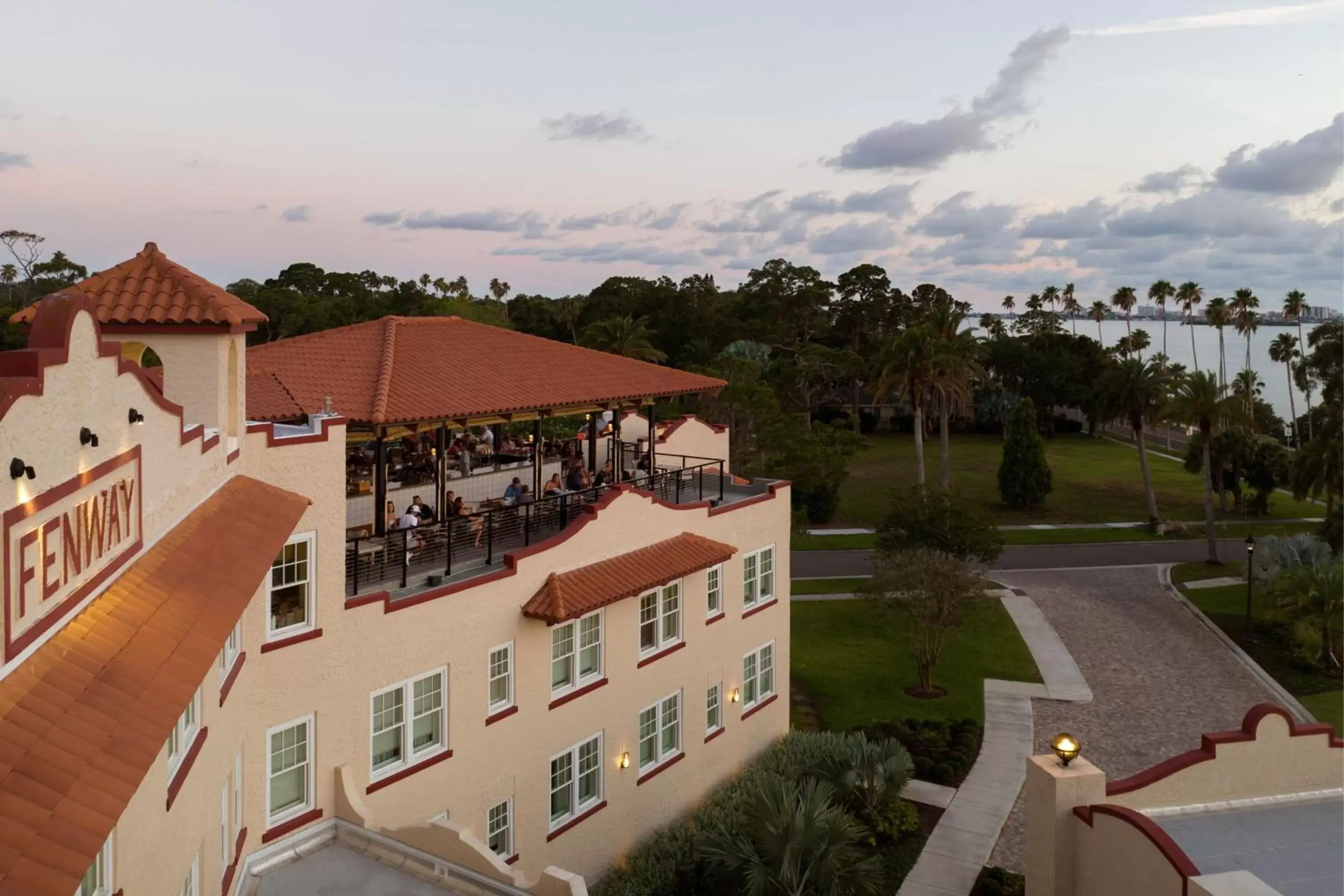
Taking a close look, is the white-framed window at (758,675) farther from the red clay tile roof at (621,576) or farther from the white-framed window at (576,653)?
the white-framed window at (576,653)

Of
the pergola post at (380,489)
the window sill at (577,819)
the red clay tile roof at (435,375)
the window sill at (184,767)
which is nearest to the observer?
the window sill at (184,767)

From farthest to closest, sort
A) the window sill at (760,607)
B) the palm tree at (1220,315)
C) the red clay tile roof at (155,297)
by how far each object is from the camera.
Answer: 1. the palm tree at (1220,315)
2. the window sill at (760,607)
3. the red clay tile roof at (155,297)

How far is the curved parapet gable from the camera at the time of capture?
43.5ft

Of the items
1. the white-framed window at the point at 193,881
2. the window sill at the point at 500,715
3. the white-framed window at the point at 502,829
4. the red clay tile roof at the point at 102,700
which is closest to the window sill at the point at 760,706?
the white-framed window at the point at 502,829

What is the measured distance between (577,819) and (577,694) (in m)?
2.44

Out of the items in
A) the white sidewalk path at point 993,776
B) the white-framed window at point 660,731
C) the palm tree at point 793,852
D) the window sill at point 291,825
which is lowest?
the white sidewalk path at point 993,776

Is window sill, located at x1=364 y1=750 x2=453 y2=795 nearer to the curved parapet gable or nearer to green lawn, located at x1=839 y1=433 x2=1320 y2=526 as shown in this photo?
the curved parapet gable

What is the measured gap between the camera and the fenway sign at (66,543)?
218 inches

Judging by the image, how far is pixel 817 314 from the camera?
A: 96500 mm

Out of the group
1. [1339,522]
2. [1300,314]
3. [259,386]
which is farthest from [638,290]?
[259,386]

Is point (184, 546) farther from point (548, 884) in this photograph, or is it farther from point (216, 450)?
point (548, 884)

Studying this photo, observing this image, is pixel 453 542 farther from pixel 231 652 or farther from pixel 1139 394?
pixel 1139 394

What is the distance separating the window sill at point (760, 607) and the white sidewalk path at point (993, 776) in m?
6.52

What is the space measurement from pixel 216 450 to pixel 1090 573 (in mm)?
45055
